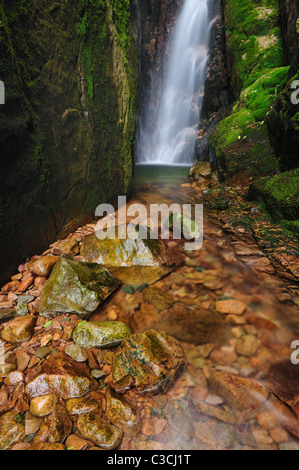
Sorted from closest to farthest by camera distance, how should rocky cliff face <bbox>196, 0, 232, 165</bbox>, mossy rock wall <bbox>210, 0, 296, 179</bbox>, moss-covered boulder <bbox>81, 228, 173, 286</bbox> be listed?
moss-covered boulder <bbox>81, 228, 173, 286</bbox>
mossy rock wall <bbox>210, 0, 296, 179</bbox>
rocky cliff face <bbox>196, 0, 232, 165</bbox>

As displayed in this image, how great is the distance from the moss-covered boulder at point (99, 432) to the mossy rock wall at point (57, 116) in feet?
6.83

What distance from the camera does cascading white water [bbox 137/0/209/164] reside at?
1812cm

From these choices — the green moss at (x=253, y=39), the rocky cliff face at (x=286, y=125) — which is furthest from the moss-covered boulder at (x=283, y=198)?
the green moss at (x=253, y=39)

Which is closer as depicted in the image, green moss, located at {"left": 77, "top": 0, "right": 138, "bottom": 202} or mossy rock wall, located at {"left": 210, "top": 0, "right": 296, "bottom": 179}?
green moss, located at {"left": 77, "top": 0, "right": 138, "bottom": 202}

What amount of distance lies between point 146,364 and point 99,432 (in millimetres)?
553

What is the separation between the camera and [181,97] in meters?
19.9

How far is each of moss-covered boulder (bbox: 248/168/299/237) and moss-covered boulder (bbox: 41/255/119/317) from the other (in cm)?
353

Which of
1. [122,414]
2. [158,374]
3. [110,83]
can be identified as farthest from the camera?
[110,83]

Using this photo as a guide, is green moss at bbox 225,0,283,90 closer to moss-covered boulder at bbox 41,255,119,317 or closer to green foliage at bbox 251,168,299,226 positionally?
green foliage at bbox 251,168,299,226

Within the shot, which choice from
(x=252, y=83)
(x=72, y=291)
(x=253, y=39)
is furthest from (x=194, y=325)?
(x=253, y=39)

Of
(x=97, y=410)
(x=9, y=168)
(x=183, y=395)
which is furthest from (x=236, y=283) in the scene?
(x=9, y=168)

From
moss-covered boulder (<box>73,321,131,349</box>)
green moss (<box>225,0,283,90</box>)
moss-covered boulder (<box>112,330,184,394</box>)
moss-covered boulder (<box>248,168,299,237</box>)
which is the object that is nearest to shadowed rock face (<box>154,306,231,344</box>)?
moss-covered boulder (<box>112,330,184,394</box>)

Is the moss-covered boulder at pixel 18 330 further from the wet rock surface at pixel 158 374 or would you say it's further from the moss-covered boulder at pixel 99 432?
the moss-covered boulder at pixel 99 432

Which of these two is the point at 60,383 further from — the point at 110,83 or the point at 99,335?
the point at 110,83
